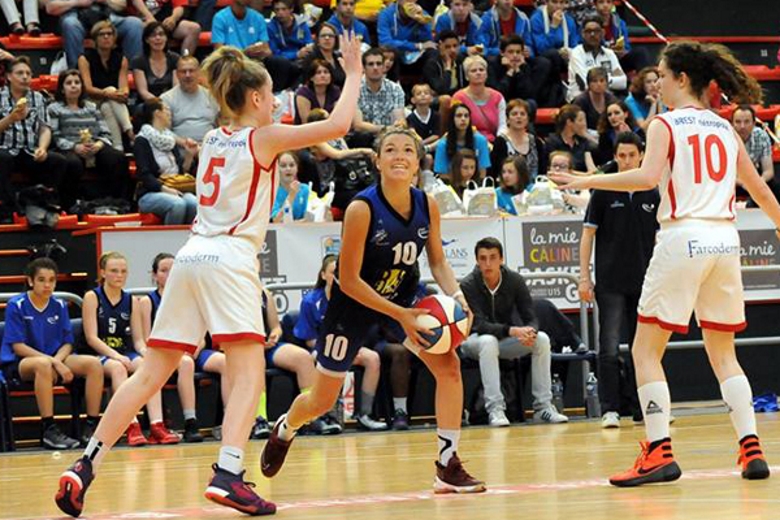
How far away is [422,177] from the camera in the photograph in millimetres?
14867

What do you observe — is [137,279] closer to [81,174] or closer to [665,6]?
[81,174]

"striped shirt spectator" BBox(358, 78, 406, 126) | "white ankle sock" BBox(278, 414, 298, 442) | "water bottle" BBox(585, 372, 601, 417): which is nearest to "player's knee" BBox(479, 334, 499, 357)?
"water bottle" BBox(585, 372, 601, 417)

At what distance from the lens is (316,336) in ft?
41.2

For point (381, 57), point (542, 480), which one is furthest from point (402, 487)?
point (381, 57)

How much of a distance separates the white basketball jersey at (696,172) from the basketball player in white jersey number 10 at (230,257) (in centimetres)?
165

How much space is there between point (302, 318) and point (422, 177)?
2.75 m

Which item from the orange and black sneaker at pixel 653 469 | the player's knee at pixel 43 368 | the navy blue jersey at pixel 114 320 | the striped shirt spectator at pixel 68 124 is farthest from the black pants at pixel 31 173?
the orange and black sneaker at pixel 653 469

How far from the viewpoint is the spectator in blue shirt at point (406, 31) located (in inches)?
703

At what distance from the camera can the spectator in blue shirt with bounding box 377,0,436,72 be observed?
17.8 meters

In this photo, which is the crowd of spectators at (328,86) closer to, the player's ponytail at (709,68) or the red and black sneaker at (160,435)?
the red and black sneaker at (160,435)

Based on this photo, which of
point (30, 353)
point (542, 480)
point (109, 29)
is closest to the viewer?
point (542, 480)

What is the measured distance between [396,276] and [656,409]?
4.64ft

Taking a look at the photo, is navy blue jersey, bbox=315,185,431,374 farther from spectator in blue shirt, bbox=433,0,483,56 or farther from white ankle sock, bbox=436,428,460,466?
spectator in blue shirt, bbox=433,0,483,56

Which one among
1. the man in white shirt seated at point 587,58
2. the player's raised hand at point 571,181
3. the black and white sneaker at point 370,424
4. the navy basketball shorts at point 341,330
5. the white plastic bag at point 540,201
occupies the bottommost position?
the black and white sneaker at point 370,424
